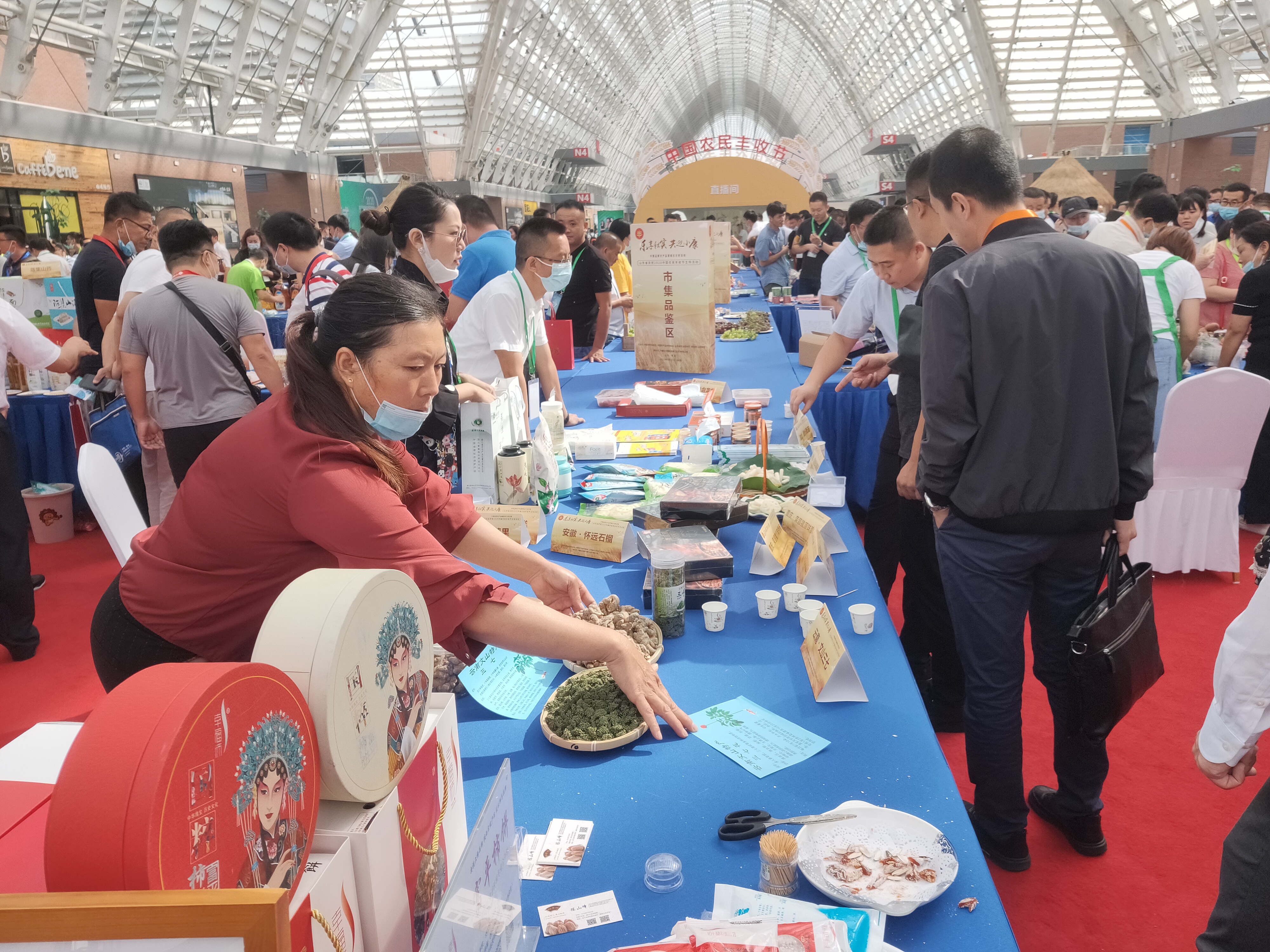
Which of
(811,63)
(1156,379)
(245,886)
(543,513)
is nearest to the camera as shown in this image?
(245,886)

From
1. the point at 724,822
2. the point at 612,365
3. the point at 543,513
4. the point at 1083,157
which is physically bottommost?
the point at 724,822

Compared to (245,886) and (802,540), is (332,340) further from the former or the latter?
(802,540)

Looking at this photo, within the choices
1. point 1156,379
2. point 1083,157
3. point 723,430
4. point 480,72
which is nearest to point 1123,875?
point 1156,379

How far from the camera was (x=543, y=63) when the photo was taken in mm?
27328

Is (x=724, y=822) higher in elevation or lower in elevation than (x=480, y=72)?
lower

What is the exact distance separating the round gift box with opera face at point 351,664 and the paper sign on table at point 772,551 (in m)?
1.30

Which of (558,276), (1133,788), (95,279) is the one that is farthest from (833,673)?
(95,279)

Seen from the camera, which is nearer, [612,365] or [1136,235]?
[1136,235]

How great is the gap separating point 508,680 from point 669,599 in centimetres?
39

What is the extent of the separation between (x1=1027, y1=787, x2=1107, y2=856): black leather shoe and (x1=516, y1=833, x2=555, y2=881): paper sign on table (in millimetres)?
1557

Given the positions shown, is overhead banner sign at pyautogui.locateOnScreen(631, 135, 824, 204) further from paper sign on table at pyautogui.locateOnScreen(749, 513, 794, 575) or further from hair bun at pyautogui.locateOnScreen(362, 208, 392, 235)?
paper sign on table at pyautogui.locateOnScreen(749, 513, 794, 575)

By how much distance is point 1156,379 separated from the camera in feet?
6.12

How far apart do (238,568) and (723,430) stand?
2.33 m

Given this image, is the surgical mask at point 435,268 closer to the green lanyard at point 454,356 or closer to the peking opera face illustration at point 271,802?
the green lanyard at point 454,356
